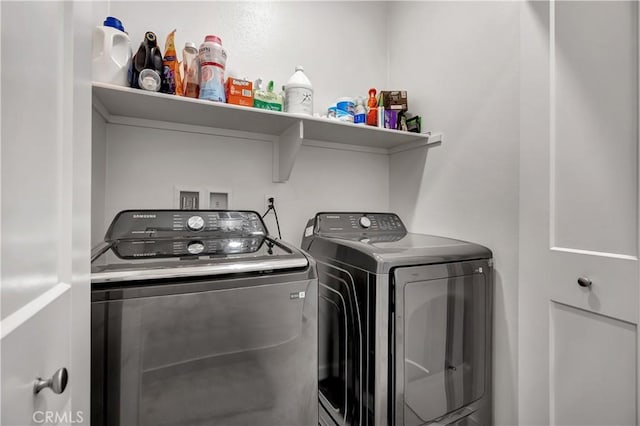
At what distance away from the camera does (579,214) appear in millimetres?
1162

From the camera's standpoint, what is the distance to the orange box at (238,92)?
138cm

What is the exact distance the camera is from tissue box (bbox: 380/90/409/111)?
5.97 ft

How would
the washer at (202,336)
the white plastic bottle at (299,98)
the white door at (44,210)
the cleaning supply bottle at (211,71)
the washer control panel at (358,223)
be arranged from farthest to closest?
the washer control panel at (358,223) → the white plastic bottle at (299,98) → the cleaning supply bottle at (211,71) → the washer at (202,336) → the white door at (44,210)

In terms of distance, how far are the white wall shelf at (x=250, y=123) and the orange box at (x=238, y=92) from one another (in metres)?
0.05

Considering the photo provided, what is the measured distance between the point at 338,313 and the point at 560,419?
972 mm

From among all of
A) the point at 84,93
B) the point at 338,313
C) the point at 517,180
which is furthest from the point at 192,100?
the point at 517,180

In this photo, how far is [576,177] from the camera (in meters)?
1.17

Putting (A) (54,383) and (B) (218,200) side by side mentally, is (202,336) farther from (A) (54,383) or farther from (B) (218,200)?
(B) (218,200)

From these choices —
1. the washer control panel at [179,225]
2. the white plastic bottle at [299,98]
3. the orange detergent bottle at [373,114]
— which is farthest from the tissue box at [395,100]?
the washer control panel at [179,225]

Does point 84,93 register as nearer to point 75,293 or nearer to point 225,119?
point 75,293

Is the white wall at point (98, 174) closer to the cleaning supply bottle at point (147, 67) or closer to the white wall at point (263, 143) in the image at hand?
the white wall at point (263, 143)

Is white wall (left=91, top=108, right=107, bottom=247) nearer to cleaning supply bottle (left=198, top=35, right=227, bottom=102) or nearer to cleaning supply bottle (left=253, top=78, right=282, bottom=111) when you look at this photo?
cleaning supply bottle (left=198, top=35, right=227, bottom=102)

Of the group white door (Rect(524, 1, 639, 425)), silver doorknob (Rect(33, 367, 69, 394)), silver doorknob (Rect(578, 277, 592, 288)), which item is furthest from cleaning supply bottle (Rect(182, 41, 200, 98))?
silver doorknob (Rect(578, 277, 592, 288))

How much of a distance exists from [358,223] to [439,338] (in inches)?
29.1
